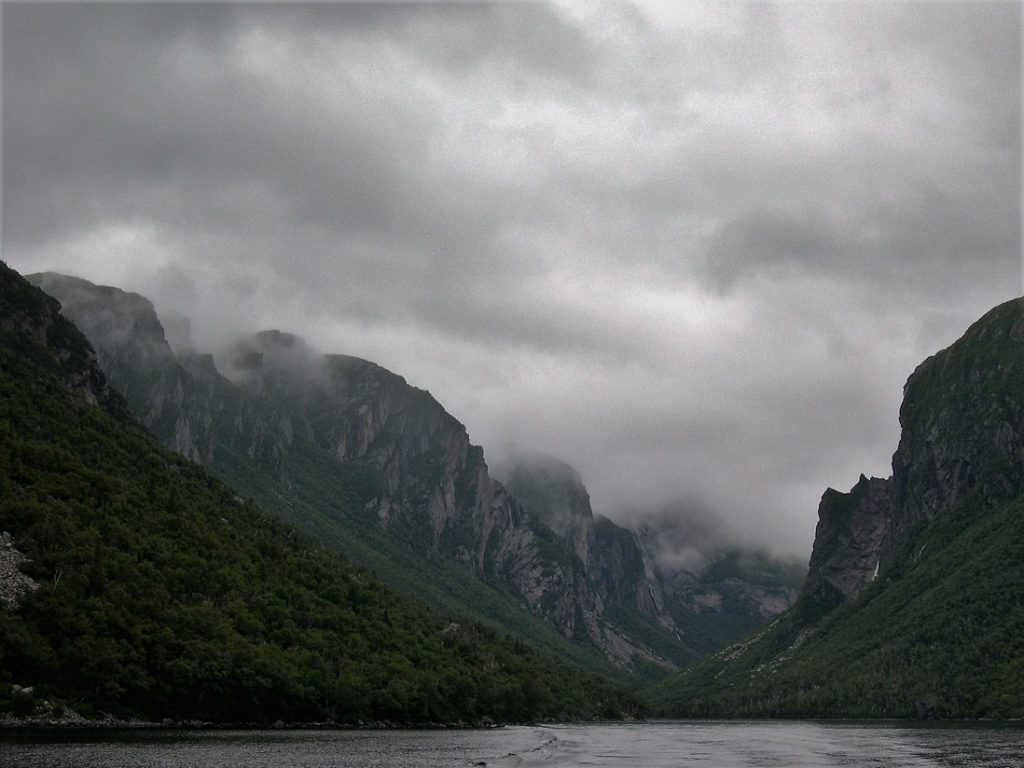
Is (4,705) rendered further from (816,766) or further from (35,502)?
(816,766)

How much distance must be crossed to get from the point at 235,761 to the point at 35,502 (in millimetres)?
78197

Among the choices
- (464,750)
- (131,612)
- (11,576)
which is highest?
(11,576)

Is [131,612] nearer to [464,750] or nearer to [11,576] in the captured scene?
[11,576]

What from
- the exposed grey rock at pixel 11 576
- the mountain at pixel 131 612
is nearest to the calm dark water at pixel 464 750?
the mountain at pixel 131 612

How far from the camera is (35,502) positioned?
150m

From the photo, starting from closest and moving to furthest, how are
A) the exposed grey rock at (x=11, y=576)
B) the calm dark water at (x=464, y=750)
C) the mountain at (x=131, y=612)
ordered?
1. the calm dark water at (x=464, y=750)
2. the exposed grey rock at (x=11, y=576)
3. the mountain at (x=131, y=612)

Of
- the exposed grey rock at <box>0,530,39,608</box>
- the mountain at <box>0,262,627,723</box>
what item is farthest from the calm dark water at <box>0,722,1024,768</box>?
the exposed grey rock at <box>0,530,39,608</box>

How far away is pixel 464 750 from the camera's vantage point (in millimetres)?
127062

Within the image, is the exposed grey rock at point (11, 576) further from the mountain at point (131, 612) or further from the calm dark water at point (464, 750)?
the calm dark water at point (464, 750)

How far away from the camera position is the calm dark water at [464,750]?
3595 inches

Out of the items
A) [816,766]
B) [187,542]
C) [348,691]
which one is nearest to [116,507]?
[187,542]

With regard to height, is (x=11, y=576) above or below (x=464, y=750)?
above

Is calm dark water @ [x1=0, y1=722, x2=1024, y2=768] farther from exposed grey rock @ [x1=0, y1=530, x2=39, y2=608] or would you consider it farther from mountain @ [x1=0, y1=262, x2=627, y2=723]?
exposed grey rock @ [x1=0, y1=530, x2=39, y2=608]

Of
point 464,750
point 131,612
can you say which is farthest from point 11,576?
point 464,750
